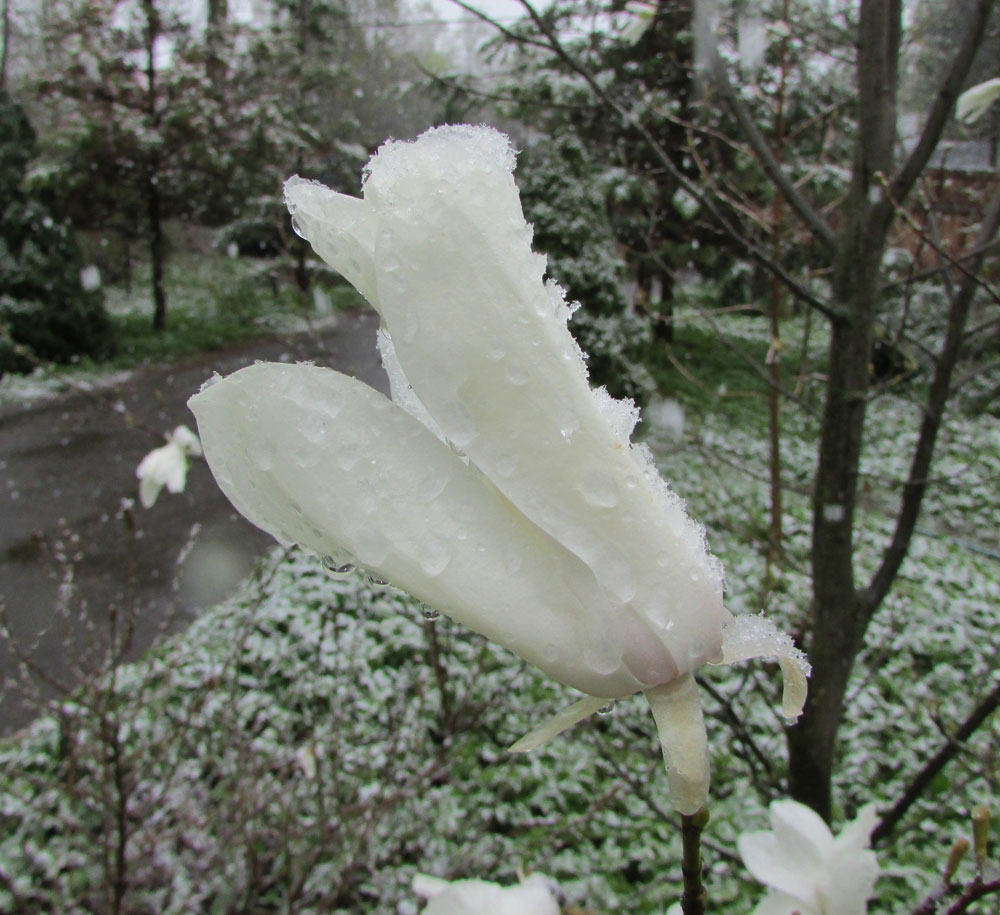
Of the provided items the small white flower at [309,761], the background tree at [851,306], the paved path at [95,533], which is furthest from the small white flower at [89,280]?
the background tree at [851,306]

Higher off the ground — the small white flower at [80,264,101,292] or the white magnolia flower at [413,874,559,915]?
the white magnolia flower at [413,874,559,915]

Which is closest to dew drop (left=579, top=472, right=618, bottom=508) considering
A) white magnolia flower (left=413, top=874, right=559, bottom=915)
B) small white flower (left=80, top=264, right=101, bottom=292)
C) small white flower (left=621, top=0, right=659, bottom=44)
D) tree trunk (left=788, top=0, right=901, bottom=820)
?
white magnolia flower (left=413, top=874, right=559, bottom=915)

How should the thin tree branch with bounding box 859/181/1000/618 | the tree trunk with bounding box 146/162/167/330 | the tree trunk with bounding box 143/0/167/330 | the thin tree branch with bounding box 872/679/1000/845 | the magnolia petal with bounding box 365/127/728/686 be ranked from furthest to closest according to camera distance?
the tree trunk with bounding box 146/162/167/330 → the tree trunk with bounding box 143/0/167/330 → the thin tree branch with bounding box 859/181/1000/618 → the thin tree branch with bounding box 872/679/1000/845 → the magnolia petal with bounding box 365/127/728/686

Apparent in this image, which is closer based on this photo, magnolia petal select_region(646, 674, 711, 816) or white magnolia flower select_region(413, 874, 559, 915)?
magnolia petal select_region(646, 674, 711, 816)

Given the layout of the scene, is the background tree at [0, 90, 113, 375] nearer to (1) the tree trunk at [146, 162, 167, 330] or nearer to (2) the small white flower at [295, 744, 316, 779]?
(1) the tree trunk at [146, 162, 167, 330]

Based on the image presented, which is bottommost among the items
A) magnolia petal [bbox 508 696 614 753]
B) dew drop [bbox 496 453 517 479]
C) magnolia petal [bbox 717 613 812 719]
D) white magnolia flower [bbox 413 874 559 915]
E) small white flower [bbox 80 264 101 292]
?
small white flower [bbox 80 264 101 292]

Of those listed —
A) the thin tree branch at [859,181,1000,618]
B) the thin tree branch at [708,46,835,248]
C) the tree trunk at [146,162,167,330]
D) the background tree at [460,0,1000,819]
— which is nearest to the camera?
the background tree at [460,0,1000,819]

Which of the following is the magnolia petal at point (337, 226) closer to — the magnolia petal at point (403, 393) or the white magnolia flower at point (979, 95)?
the magnolia petal at point (403, 393)

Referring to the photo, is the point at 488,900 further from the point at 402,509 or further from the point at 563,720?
the point at 402,509
